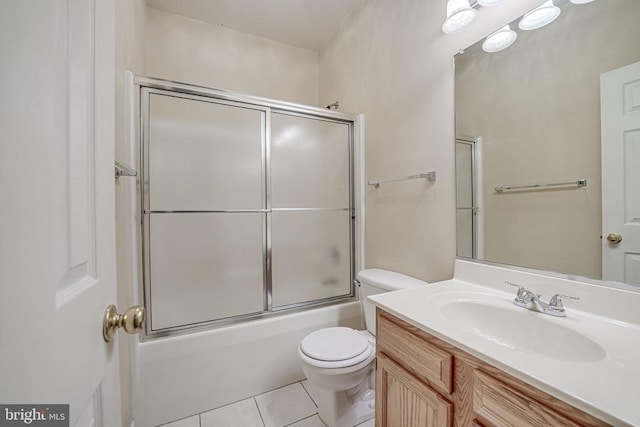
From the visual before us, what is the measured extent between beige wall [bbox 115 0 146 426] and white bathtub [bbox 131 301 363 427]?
100mm

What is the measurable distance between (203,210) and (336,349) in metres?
1.13

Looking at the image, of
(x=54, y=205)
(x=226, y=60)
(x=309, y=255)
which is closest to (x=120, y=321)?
(x=54, y=205)

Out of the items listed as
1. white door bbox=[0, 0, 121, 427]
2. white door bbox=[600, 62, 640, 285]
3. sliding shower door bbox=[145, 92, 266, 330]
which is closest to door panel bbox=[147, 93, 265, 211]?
sliding shower door bbox=[145, 92, 266, 330]

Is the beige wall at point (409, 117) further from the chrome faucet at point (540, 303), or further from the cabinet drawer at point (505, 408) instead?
the cabinet drawer at point (505, 408)

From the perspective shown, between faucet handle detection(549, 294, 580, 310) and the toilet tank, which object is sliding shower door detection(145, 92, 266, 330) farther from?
faucet handle detection(549, 294, 580, 310)

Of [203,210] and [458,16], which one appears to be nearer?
[458,16]

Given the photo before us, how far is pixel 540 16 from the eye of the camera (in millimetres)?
1029

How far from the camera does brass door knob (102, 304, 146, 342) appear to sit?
521 millimetres

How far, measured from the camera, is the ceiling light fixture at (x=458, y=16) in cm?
122

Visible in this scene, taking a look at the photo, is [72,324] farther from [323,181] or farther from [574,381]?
[323,181]

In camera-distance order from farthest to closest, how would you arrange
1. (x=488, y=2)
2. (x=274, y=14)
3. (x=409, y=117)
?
(x=274, y=14) < (x=409, y=117) < (x=488, y=2)

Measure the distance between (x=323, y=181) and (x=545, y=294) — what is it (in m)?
1.46

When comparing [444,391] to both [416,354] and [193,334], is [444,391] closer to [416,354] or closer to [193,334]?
[416,354]

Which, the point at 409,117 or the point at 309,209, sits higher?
the point at 409,117
